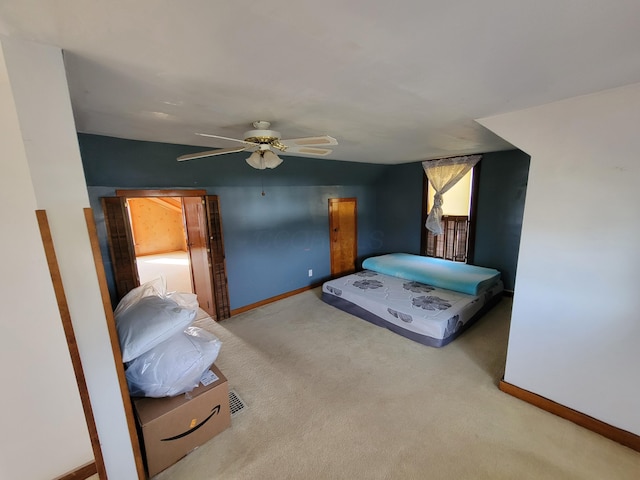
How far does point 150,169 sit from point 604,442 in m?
4.37

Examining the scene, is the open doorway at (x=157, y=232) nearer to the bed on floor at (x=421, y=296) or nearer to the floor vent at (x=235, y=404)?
the bed on floor at (x=421, y=296)

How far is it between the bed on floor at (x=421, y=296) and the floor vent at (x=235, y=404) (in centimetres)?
181

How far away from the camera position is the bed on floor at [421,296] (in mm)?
2824

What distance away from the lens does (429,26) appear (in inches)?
37.1

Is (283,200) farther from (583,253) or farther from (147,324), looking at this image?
(583,253)

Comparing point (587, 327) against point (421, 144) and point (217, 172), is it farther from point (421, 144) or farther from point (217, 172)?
point (217, 172)

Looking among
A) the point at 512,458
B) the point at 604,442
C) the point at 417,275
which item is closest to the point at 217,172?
the point at 417,275

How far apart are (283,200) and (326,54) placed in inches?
118

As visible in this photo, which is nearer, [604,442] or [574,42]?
[574,42]

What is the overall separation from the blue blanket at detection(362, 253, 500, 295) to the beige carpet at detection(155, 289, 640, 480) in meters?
0.69

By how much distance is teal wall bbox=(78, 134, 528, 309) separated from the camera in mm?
2623

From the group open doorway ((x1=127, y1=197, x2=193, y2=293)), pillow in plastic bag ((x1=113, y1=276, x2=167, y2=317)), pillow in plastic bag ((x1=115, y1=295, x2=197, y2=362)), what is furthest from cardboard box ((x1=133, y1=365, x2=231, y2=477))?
open doorway ((x1=127, y1=197, x2=193, y2=293))

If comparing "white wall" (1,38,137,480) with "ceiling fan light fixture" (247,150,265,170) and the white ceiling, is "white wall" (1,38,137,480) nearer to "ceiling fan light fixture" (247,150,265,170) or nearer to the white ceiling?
the white ceiling

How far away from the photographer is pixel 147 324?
1.55m
